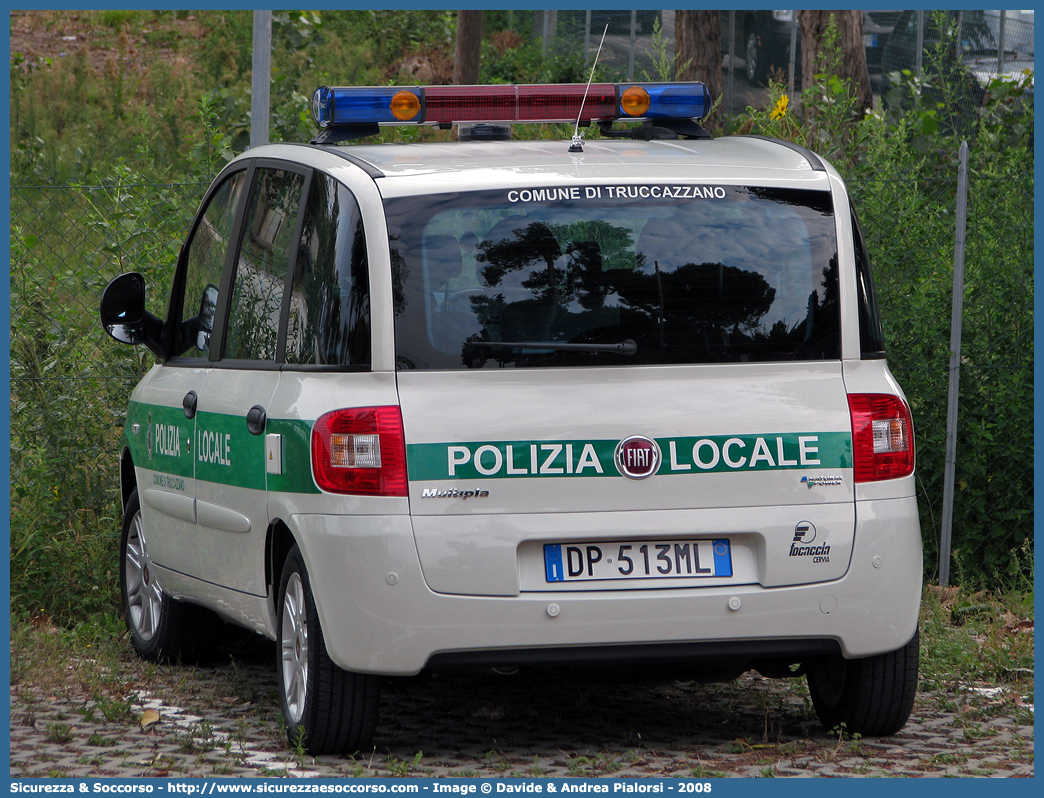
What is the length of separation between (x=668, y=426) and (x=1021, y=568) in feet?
14.0

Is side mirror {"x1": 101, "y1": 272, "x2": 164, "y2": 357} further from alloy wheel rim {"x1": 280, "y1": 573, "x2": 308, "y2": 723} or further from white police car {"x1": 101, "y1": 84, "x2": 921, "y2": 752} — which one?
alloy wheel rim {"x1": 280, "y1": 573, "x2": 308, "y2": 723}

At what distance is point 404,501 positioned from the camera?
4207 mm

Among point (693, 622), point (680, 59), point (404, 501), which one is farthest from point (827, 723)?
point (680, 59)

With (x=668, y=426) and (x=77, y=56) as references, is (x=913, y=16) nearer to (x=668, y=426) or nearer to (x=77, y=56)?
(x=77, y=56)

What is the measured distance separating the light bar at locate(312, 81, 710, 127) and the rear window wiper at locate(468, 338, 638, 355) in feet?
4.61

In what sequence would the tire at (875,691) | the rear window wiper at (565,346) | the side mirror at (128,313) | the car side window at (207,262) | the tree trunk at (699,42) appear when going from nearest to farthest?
the rear window wiper at (565,346) < the tire at (875,691) < the car side window at (207,262) < the side mirror at (128,313) < the tree trunk at (699,42)

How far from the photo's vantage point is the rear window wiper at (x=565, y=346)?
434cm

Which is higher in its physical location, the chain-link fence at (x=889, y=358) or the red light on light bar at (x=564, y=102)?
the red light on light bar at (x=564, y=102)

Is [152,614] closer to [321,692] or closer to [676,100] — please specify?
[321,692]

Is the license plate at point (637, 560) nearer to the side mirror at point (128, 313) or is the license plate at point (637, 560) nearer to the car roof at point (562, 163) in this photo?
the car roof at point (562, 163)

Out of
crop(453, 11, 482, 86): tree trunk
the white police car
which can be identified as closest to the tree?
crop(453, 11, 482, 86): tree trunk

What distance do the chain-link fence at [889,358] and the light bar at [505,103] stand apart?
239cm

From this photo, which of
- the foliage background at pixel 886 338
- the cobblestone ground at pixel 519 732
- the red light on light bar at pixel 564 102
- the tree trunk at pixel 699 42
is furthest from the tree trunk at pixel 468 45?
the cobblestone ground at pixel 519 732

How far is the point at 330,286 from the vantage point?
14.9 ft
